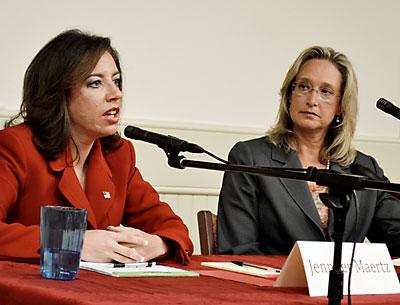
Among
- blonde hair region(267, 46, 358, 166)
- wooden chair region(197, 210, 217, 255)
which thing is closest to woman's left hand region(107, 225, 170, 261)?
wooden chair region(197, 210, 217, 255)

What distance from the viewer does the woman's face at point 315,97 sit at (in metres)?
3.28

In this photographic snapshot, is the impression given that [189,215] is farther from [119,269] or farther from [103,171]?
[119,269]

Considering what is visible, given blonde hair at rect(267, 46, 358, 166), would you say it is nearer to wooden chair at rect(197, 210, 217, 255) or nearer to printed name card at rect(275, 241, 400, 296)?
wooden chair at rect(197, 210, 217, 255)

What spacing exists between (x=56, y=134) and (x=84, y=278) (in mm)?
768

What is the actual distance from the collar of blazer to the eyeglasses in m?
0.94

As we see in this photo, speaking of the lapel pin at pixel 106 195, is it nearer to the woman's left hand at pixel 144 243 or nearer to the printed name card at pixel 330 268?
the woman's left hand at pixel 144 243

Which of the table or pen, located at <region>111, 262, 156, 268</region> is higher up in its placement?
the table

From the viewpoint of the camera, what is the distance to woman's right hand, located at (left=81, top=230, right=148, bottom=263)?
6.97ft

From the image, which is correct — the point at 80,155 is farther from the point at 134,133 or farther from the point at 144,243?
the point at 134,133

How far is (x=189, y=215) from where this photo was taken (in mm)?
4148

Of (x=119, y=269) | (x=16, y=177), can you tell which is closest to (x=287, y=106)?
(x=16, y=177)

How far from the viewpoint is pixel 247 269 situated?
2.22 metres

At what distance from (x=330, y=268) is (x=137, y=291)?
441 mm

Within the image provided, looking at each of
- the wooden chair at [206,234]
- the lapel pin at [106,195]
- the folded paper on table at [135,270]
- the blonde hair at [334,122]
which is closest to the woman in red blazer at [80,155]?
the lapel pin at [106,195]
